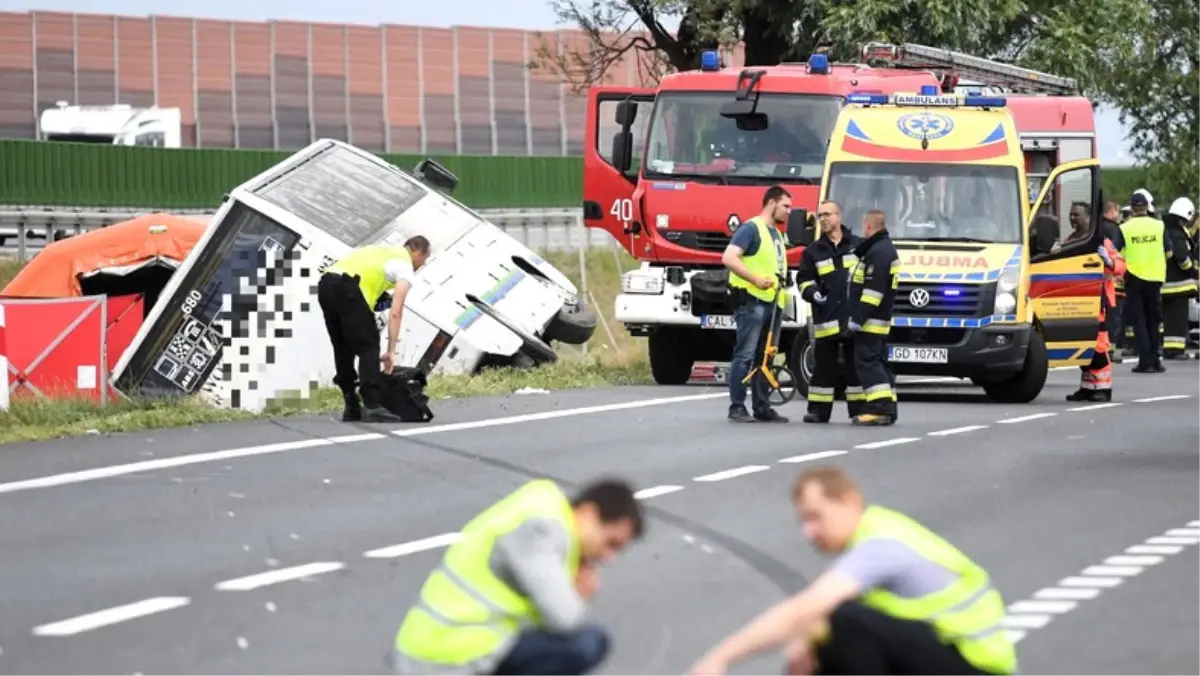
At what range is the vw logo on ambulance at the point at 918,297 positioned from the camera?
22516mm

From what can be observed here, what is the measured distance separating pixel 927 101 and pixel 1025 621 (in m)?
14.3

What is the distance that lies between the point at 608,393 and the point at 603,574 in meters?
13.0

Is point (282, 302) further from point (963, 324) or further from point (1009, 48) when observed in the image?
point (1009, 48)

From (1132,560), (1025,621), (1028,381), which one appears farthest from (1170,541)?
(1028,381)

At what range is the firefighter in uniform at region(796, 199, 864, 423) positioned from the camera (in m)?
19.8

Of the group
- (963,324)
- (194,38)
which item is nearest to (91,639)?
(963,324)

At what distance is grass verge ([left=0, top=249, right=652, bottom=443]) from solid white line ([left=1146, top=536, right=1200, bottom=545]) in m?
9.28

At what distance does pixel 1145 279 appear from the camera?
2970 centimetres

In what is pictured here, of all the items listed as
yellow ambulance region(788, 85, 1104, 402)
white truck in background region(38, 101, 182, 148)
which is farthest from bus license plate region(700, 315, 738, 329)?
white truck in background region(38, 101, 182, 148)

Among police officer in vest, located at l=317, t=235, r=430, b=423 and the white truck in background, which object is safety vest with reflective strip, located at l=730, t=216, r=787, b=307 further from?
the white truck in background

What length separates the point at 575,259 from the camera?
50.9m

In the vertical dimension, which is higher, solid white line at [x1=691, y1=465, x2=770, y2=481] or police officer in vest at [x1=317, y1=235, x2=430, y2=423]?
police officer in vest at [x1=317, y1=235, x2=430, y2=423]

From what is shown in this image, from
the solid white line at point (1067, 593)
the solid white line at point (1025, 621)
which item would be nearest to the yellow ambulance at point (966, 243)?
the solid white line at point (1067, 593)

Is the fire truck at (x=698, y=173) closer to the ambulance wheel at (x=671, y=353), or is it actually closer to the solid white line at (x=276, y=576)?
the ambulance wheel at (x=671, y=353)
